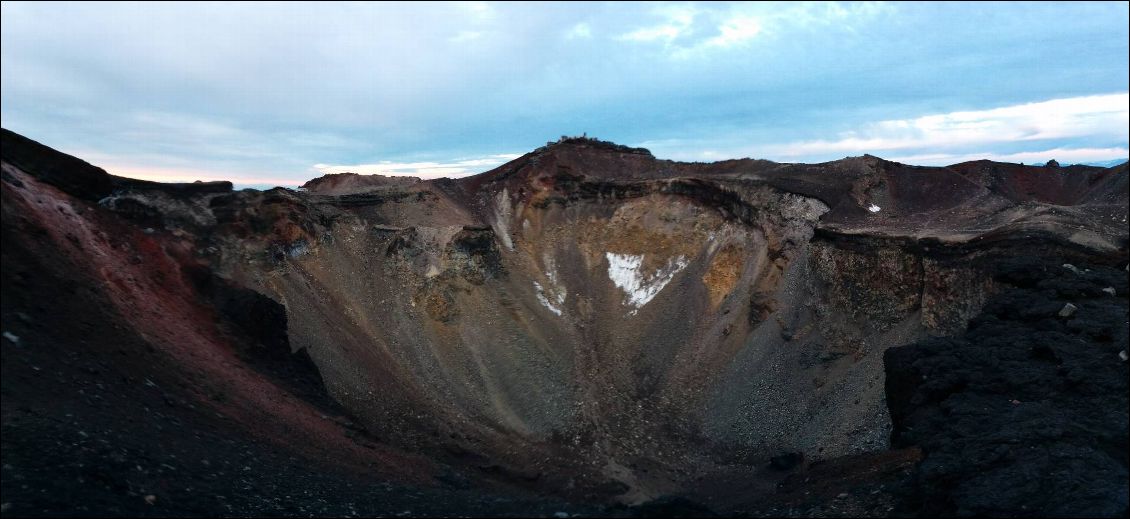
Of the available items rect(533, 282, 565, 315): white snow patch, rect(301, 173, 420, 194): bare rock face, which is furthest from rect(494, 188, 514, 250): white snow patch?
rect(301, 173, 420, 194): bare rock face

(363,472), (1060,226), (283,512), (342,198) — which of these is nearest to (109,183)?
(342,198)

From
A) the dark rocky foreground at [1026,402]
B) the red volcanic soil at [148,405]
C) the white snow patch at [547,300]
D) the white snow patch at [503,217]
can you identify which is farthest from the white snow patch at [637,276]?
the dark rocky foreground at [1026,402]

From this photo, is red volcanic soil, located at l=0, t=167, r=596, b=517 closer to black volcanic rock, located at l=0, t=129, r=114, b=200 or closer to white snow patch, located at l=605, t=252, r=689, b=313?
black volcanic rock, located at l=0, t=129, r=114, b=200

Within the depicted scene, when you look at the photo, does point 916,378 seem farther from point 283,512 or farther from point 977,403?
point 283,512

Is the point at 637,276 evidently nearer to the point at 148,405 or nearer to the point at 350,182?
the point at 350,182

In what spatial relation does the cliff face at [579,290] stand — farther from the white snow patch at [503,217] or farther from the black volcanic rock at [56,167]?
the white snow patch at [503,217]
